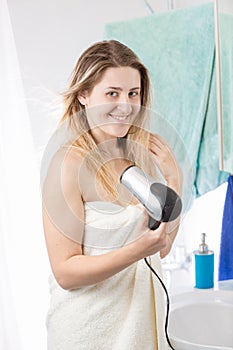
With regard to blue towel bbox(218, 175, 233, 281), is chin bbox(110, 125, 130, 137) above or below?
above

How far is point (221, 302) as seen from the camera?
1379 millimetres

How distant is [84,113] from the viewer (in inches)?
43.4

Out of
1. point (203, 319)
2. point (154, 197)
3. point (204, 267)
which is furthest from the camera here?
point (204, 267)

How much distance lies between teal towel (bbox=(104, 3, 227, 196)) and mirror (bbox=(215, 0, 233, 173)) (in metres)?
0.03

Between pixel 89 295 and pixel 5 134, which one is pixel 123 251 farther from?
pixel 5 134

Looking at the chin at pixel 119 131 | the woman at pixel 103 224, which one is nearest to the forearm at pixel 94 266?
the woman at pixel 103 224

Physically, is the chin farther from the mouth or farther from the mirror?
the mirror

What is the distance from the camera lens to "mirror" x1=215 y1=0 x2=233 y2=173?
1472mm

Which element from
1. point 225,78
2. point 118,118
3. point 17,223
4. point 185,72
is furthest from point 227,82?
point 17,223

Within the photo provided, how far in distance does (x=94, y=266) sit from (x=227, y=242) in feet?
2.40

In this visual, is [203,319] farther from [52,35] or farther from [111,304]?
[52,35]

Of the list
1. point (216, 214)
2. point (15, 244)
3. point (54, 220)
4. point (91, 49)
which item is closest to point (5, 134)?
point (15, 244)

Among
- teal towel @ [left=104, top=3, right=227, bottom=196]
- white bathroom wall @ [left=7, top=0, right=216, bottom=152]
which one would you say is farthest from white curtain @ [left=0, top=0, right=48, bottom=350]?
teal towel @ [left=104, top=3, right=227, bottom=196]

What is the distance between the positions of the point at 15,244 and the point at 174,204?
2.44ft
